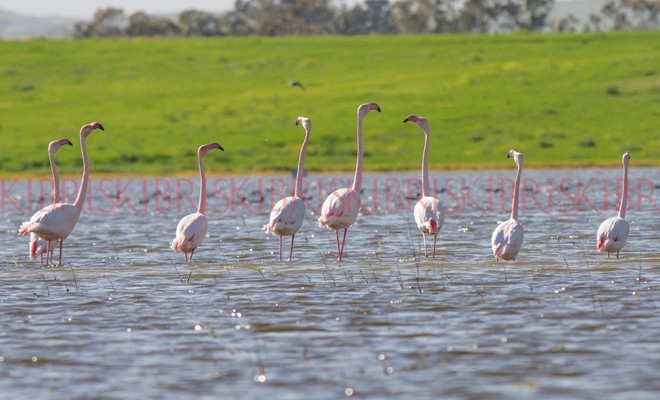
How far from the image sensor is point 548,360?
11328 millimetres

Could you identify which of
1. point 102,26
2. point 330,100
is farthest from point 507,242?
point 102,26

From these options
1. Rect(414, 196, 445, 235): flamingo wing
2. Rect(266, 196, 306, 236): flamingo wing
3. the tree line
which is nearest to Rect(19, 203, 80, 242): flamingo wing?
Rect(266, 196, 306, 236): flamingo wing

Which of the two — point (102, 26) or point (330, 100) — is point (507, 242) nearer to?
point (330, 100)

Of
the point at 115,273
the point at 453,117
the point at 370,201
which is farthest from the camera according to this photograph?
→ the point at 453,117

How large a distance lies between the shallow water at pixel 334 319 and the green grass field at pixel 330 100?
43341mm

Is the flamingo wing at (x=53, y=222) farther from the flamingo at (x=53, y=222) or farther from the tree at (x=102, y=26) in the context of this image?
the tree at (x=102, y=26)

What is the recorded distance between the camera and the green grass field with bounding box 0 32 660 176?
228ft

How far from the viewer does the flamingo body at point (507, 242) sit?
60.1 ft

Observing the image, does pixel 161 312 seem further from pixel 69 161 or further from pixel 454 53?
pixel 454 53

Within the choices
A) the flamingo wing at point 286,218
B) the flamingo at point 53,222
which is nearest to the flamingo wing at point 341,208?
the flamingo wing at point 286,218

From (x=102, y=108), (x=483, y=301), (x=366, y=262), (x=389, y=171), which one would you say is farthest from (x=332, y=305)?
(x=102, y=108)

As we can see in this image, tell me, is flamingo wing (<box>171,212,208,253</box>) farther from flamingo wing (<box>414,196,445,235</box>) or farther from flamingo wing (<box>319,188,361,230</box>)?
flamingo wing (<box>414,196,445,235</box>)

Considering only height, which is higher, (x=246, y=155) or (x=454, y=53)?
(x=454, y=53)

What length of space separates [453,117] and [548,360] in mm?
67422
